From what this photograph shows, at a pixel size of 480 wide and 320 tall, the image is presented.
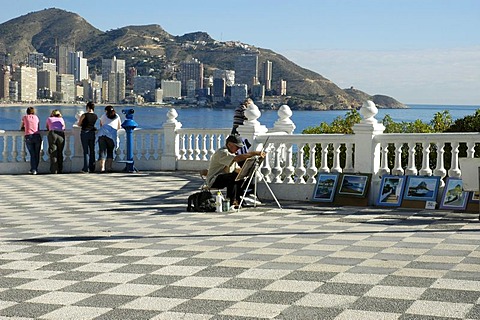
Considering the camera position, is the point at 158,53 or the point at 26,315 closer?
the point at 26,315

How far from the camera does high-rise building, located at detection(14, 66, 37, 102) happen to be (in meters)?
86.1

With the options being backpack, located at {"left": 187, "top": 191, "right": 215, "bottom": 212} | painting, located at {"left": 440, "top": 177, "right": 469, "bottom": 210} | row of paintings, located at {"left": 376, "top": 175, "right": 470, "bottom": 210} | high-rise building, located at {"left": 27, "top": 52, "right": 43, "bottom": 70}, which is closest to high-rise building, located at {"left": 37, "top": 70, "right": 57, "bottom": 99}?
high-rise building, located at {"left": 27, "top": 52, "right": 43, "bottom": 70}

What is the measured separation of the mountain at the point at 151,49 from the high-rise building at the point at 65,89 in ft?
26.9

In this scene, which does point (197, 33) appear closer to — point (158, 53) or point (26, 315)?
point (158, 53)

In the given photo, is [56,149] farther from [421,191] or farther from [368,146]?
[421,191]

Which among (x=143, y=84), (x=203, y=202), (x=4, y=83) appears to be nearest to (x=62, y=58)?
(x=4, y=83)

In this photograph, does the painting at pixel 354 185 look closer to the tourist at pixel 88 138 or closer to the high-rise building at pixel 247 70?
the tourist at pixel 88 138

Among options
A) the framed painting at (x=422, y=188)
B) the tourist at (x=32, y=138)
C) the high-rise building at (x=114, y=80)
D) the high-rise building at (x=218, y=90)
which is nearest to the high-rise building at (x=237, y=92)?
the high-rise building at (x=218, y=90)

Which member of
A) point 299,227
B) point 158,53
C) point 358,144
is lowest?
point 299,227

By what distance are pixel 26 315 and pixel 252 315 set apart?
1.48 m

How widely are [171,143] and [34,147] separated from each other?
293cm

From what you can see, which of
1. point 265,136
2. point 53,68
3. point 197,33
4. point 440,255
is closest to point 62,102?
point 53,68

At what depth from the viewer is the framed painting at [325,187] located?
1234 cm

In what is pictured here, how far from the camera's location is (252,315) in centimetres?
549
